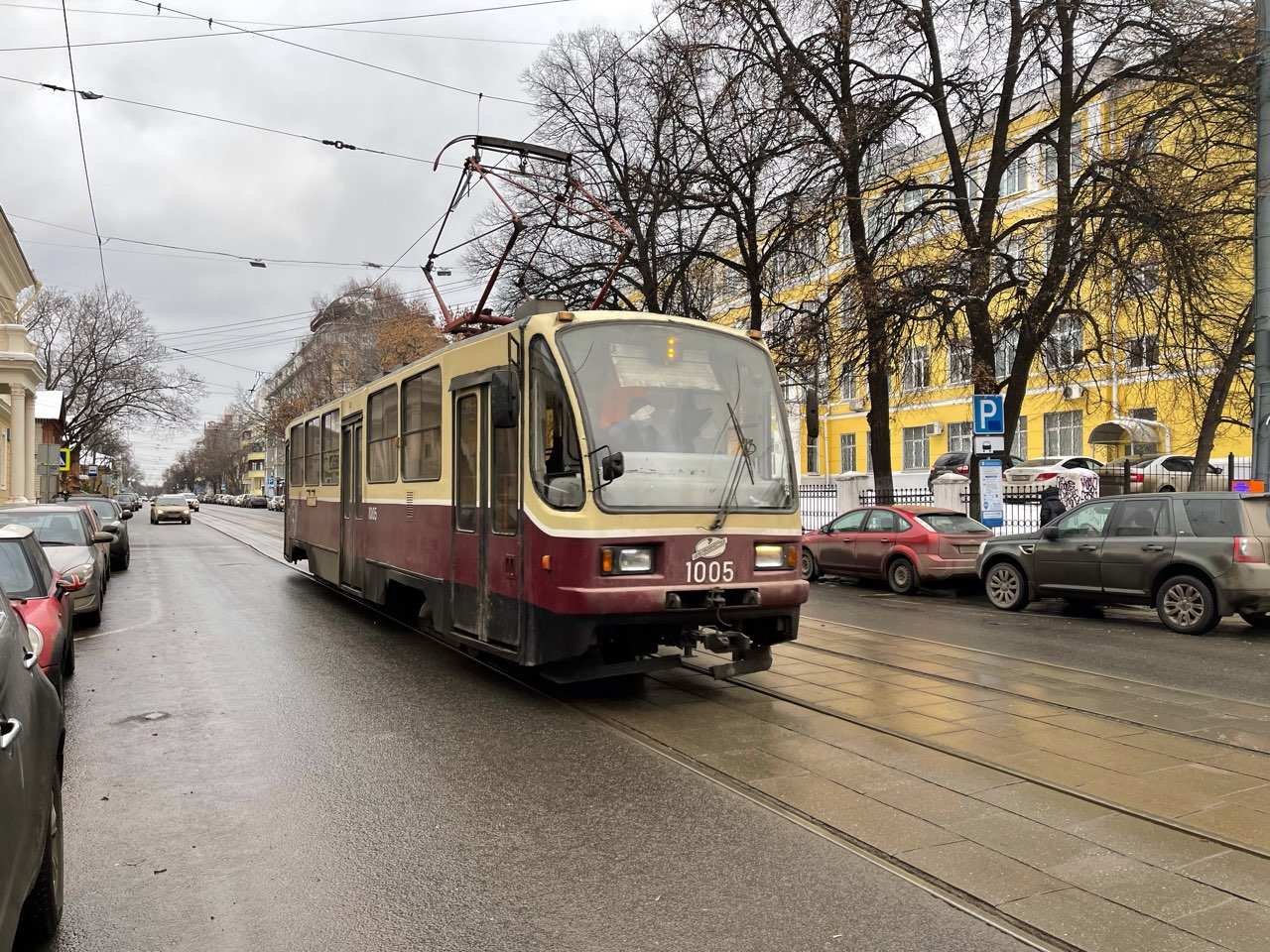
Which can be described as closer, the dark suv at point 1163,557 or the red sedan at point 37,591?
the red sedan at point 37,591

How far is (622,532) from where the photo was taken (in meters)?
6.83

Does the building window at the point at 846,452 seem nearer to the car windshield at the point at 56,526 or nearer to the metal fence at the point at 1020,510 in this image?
the metal fence at the point at 1020,510

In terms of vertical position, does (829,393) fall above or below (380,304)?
below

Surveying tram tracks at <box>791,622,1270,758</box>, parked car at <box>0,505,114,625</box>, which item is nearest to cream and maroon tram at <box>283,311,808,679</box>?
tram tracks at <box>791,622,1270,758</box>

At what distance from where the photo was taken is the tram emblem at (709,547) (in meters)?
7.08

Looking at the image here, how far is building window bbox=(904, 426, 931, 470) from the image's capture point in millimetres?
46656

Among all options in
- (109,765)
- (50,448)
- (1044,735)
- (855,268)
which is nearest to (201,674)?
(109,765)

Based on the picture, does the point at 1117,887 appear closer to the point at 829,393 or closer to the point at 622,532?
the point at 622,532

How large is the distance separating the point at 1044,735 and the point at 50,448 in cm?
3162

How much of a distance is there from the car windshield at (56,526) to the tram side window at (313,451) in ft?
10.4

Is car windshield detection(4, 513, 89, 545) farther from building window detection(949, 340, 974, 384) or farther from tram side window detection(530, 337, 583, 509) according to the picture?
building window detection(949, 340, 974, 384)

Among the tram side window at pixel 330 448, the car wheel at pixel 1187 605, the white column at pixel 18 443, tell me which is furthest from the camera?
the white column at pixel 18 443

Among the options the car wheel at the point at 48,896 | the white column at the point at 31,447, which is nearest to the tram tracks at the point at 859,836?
the car wheel at the point at 48,896

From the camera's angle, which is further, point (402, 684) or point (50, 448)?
point (50, 448)
